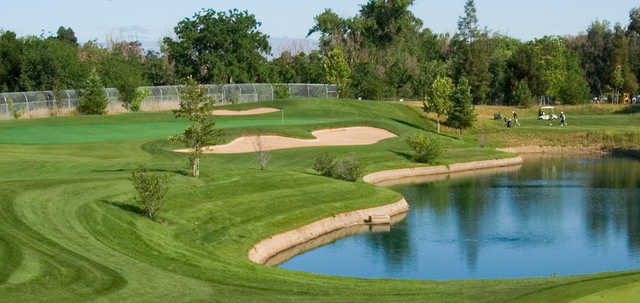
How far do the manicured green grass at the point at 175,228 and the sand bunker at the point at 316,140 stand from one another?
1778 mm

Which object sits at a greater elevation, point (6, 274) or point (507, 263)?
point (6, 274)

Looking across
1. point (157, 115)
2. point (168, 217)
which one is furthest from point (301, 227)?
point (157, 115)

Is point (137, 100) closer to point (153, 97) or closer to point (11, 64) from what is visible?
point (153, 97)

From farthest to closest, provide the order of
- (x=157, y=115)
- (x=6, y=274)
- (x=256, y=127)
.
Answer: (x=157, y=115), (x=256, y=127), (x=6, y=274)

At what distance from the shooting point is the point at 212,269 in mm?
28875

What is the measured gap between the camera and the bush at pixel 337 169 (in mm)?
58000

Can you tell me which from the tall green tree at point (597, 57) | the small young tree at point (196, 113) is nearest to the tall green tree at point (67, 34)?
the tall green tree at point (597, 57)

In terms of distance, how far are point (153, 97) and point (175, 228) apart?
74.9 meters

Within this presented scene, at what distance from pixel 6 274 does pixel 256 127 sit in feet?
173

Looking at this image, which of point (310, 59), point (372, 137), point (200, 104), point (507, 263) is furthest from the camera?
point (310, 59)

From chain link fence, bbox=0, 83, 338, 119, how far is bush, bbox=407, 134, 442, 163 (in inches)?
924

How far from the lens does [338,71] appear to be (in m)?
127

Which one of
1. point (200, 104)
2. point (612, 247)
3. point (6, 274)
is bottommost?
point (612, 247)

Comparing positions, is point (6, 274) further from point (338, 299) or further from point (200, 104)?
point (200, 104)
